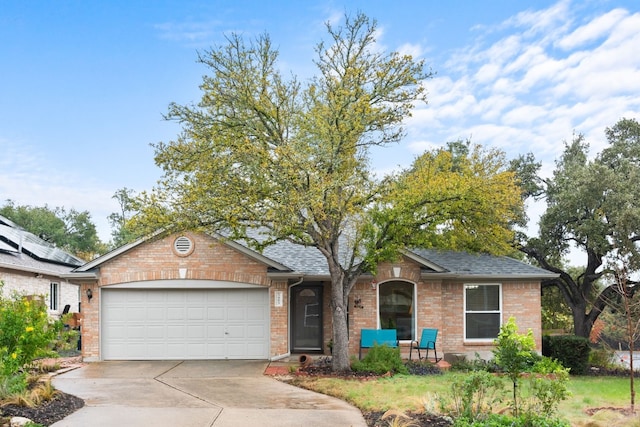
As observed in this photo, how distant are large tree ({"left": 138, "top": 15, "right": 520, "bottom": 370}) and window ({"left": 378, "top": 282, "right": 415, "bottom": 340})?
2883mm

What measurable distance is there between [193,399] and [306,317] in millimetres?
7062

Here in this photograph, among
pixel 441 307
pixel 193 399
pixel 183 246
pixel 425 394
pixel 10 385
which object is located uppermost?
pixel 183 246

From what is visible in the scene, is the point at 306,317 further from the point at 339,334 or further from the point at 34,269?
the point at 34,269

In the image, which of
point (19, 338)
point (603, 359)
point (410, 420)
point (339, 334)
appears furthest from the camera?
point (603, 359)

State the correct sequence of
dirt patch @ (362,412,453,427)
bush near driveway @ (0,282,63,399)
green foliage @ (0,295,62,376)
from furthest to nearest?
green foliage @ (0,295,62,376)
bush near driveway @ (0,282,63,399)
dirt patch @ (362,412,453,427)

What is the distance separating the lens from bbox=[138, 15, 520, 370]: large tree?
13406 millimetres

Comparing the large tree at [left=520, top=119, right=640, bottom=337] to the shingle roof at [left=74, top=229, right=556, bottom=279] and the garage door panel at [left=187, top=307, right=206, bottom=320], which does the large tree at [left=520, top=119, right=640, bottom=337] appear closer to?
the shingle roof at [left=74, top=229, right=556, bottom=279]

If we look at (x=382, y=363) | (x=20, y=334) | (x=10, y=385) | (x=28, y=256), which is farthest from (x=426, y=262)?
(x=28, y=256)

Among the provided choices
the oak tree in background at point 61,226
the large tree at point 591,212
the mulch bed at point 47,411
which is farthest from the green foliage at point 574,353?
the oak tree in background at point 61,226

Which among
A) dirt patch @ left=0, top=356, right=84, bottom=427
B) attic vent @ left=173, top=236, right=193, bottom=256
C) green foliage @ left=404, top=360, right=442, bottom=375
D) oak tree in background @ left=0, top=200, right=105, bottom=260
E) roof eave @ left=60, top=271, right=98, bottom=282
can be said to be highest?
oak tree in background @ left=0, top=200, right=105, bottom=260

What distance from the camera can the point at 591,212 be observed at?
73.4 feet

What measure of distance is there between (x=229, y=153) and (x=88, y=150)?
966cm

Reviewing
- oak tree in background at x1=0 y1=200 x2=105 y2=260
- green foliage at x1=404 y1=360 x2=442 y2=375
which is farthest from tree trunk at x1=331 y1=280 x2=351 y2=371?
oak tree in background at x1=0 y1=200 x2=105 y2=260

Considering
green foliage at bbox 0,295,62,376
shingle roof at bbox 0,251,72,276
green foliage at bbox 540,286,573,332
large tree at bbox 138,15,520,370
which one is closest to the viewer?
green foliage at bbox 0,295,62,376
